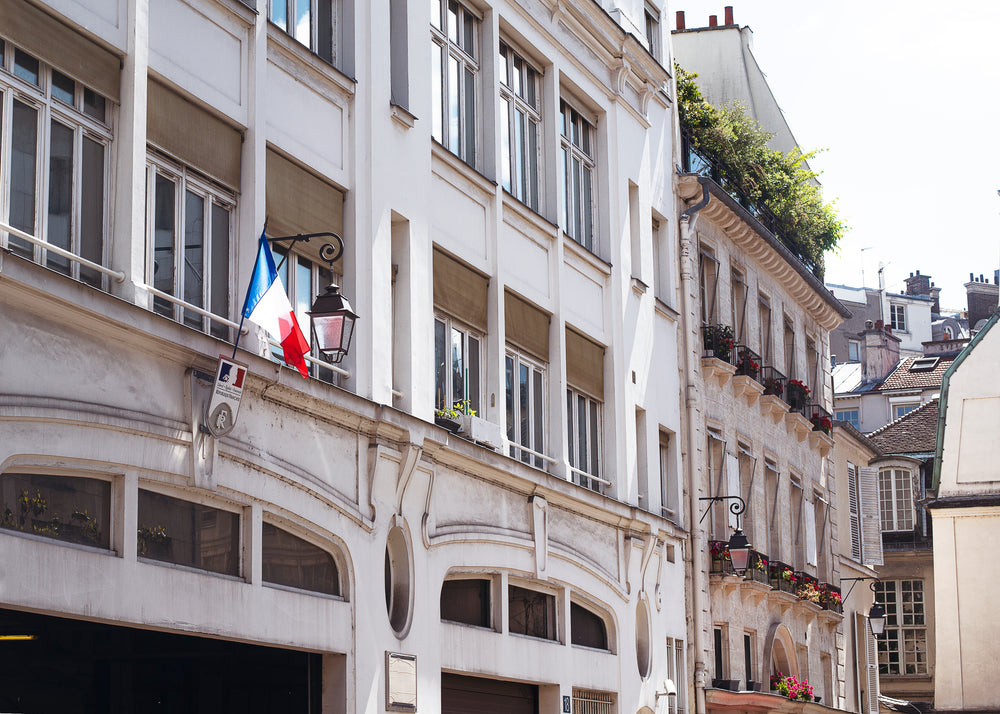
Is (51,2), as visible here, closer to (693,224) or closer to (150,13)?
(150,13)

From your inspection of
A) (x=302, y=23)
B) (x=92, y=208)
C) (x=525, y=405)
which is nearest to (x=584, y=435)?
(x=525, y=405)

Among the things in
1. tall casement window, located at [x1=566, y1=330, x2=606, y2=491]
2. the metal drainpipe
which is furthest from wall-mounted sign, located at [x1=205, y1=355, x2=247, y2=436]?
the metal drainpipe

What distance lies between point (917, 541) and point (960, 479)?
1108 centimetres

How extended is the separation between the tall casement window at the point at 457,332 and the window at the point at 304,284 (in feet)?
6.78

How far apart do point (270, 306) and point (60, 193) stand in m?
1.70

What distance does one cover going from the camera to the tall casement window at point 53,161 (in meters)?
10.3

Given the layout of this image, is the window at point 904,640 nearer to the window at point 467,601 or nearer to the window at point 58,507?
the window at point 467,601

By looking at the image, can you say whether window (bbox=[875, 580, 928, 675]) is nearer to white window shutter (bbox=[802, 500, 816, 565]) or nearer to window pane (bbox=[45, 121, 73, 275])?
white window shutter (bbox=[802, 500, 816, 565])

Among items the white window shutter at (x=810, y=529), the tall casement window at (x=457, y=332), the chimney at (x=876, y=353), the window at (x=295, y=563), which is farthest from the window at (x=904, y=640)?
the window at (x=295, y=563)

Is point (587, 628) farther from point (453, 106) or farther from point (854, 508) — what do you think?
point (854, 508)

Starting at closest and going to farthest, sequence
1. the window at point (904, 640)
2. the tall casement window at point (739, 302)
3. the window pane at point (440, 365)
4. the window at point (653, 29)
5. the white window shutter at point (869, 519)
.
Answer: the window pane at point (440, 365), the window at point (653, 29), the tall casement window at point (739, 302), the white window shutter at point (869, 519), the window at point (904, 640)

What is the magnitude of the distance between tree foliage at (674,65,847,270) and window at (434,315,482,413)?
33.6 ft

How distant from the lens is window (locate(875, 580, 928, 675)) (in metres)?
46.9

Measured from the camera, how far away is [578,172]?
20234 mm
